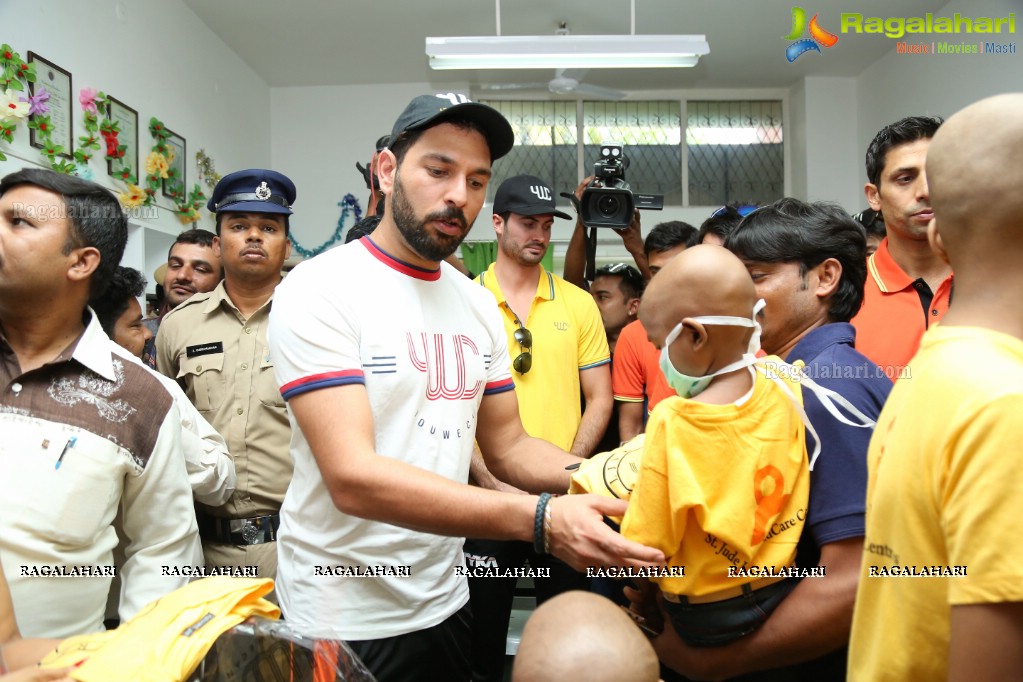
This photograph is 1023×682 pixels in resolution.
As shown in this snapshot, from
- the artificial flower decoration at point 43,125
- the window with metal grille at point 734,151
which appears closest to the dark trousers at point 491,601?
the artificial flower decoration at point 43,125

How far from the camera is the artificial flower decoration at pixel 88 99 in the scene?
4230 millimetres

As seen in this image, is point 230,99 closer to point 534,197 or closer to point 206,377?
point 534,197

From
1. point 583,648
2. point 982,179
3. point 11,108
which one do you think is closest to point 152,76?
point 11,108

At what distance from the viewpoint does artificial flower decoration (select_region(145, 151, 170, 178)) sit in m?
4.94

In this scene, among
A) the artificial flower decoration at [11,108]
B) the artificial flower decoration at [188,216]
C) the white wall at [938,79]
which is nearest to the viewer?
the artificial flower decoration at [11,108]

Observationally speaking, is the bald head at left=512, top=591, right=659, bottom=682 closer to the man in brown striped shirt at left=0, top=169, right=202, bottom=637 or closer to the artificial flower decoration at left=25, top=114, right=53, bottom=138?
the man in brown striped shirt at left=0, top=169, right=202, bottom=637

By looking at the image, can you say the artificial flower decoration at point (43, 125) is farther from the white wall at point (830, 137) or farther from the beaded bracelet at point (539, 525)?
the white wall at point (830, 137)

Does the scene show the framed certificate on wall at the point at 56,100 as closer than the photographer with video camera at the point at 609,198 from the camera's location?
No

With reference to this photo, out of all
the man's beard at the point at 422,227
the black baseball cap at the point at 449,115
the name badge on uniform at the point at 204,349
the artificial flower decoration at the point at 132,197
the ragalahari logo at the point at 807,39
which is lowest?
the name badge on uniform at the point at 204,349

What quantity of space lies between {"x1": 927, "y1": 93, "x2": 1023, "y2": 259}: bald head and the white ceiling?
221 inches

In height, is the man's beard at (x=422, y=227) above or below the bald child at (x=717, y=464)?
above

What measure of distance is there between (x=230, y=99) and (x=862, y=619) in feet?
22.4

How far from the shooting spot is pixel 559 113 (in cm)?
784

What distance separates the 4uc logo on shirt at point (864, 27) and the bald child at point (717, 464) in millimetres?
5431
